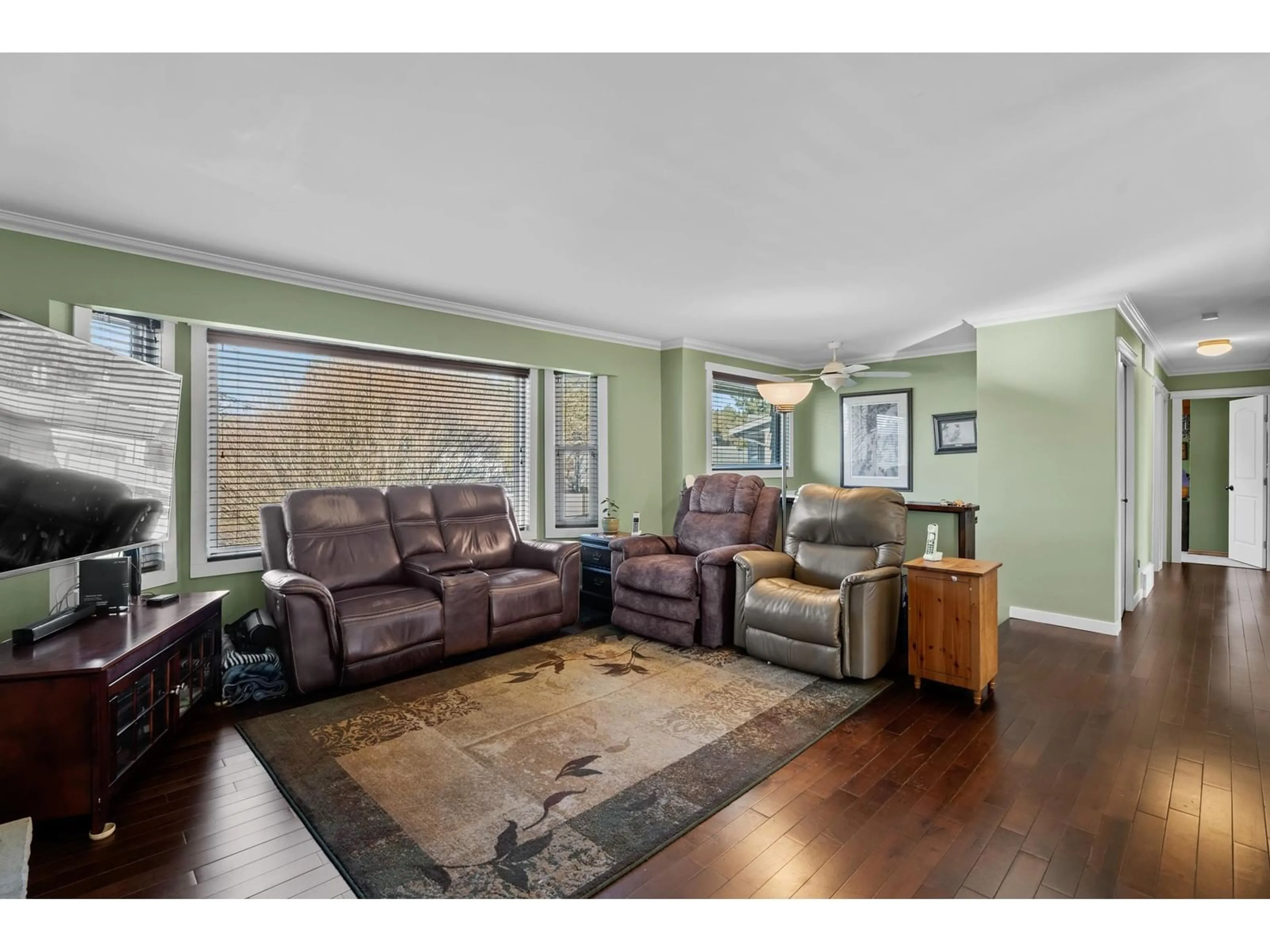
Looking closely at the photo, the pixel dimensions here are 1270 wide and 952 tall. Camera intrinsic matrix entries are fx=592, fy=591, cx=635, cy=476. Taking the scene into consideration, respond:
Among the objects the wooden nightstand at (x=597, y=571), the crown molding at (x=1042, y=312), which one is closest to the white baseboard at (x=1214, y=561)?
the crown molding at (x=1042, y=312)

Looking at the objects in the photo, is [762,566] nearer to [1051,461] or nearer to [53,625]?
[1051,461]

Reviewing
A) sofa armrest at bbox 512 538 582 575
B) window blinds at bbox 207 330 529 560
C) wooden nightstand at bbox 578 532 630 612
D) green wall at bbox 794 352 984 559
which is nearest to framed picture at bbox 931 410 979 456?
green wall at bbox 794 352 984 559

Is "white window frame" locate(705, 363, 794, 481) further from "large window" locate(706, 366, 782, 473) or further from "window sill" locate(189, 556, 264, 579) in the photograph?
"window sill" locate(189, 556, 264, 579)

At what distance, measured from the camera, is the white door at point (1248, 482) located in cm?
671

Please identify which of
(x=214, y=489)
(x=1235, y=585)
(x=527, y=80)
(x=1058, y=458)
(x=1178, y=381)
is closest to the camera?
(x=527, y=80)

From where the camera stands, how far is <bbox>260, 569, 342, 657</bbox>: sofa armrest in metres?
3.07

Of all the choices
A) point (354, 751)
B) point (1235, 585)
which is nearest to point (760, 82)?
point (354, 751)

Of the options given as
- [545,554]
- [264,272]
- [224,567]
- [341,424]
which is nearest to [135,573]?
[224,567]

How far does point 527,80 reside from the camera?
1788mm

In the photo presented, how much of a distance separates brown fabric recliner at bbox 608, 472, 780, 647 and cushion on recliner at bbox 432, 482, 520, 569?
83cm

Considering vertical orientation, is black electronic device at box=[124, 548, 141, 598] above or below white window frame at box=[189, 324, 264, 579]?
below
